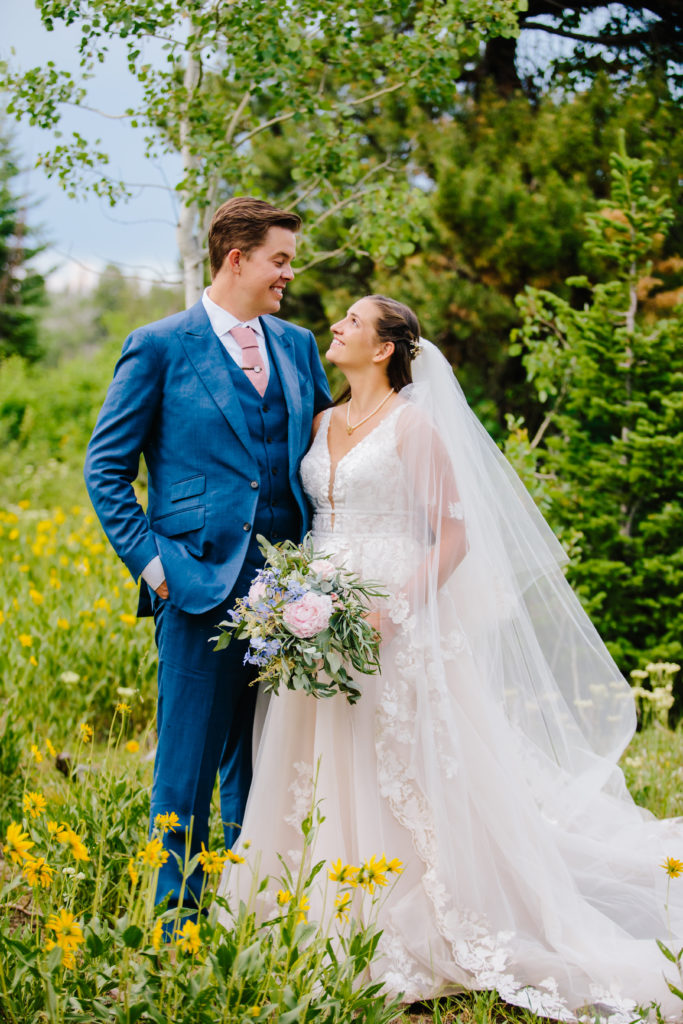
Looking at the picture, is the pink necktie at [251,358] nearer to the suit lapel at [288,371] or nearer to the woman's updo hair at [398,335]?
the suit lapel at [288,371]

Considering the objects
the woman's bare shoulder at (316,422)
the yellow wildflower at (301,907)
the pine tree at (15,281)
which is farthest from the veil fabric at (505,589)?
the pine tree at (15,281)

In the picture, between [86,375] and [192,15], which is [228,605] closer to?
[192,15]

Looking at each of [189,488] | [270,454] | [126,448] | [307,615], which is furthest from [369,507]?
[126,448]

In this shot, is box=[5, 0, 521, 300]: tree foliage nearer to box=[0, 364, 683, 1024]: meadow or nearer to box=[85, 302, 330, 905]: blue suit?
box=[85, 302, 330, 905]: blue suit

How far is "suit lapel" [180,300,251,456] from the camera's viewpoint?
2824mm

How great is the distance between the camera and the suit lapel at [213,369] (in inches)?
111

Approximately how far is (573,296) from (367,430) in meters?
5.38

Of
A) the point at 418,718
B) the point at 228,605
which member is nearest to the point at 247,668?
the point at 228,605

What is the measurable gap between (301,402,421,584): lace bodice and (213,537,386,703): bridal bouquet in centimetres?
30

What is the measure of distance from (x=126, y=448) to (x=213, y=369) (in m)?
0.37

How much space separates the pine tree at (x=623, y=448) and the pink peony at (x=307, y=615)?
299 cm

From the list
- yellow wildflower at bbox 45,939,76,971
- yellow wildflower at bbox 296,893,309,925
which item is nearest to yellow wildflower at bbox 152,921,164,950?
yellow wildflower at bbox 45,939,76,971

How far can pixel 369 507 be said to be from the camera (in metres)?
2.97

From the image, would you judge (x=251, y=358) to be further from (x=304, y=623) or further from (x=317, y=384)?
(x=304, y=623)
